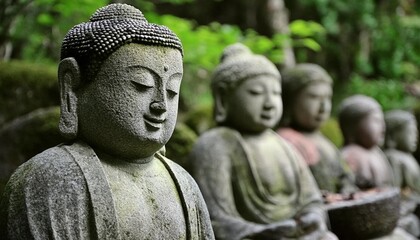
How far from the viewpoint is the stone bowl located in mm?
6719

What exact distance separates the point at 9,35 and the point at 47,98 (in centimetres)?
104

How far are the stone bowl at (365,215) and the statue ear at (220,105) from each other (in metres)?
1.34

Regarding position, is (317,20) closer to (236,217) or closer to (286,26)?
(286,26)

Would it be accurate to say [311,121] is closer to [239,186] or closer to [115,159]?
[239,186]

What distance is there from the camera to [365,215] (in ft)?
22.1

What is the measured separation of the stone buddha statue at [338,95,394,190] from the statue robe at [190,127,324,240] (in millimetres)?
2957

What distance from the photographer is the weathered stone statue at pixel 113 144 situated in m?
3.59

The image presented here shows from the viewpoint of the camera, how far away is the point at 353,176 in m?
8.75

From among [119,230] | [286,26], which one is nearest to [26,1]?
[119,230]

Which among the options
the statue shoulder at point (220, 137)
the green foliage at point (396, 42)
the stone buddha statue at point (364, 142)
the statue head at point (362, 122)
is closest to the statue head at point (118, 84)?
the statue shoulder at point (220, 137)

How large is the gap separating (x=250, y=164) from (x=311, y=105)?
2209 millimetres

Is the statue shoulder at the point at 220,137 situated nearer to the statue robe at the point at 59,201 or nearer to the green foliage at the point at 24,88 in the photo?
the green foliage at the point at 24,88

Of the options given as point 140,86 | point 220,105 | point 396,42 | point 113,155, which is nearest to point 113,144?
point 113,155

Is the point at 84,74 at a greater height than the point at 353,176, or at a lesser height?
greater
